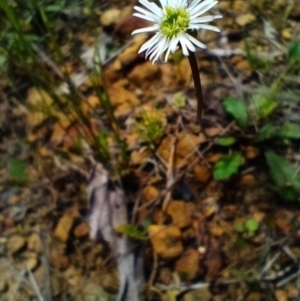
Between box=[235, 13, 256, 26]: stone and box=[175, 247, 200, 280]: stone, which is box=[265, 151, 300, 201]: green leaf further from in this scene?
box=[235, 13, 256, 26]: stone

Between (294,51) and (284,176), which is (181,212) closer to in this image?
(284,176)

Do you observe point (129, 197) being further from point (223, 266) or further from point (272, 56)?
point (272, 56)

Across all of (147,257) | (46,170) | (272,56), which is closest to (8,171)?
(46,170)

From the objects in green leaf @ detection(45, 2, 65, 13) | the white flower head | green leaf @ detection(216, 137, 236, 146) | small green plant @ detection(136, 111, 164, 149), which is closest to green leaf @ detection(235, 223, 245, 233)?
green leaf @ detection(216, 137, 236, 146)

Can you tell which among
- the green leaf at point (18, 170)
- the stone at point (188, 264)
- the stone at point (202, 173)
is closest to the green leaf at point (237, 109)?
the stone at point (202, 173)

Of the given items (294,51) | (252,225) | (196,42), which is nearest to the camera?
(196,42)

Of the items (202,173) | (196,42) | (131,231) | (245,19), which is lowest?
(131,231)

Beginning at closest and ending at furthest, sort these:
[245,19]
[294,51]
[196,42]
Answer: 1. [196,42]
2. [294,51]
3. [245,19]

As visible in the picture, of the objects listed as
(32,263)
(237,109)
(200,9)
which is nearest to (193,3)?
(200,9)
